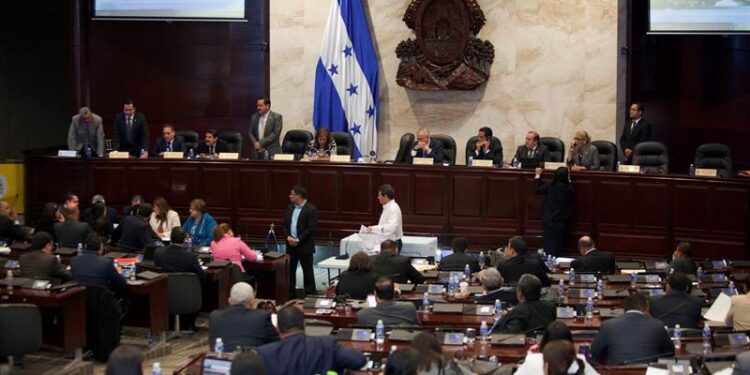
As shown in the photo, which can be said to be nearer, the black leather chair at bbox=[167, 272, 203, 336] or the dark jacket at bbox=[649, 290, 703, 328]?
the dark jacket at bbox=[649, 290, 703, 328]

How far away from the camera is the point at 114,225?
1647 cm

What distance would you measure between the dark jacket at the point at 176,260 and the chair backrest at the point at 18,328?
2.15m

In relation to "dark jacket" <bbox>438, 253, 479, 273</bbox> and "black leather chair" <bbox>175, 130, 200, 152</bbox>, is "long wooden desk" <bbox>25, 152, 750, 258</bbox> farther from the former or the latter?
"dark jacket" <bbox>438, 253, 479, 273</bbox>

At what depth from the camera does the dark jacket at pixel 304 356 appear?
25.8 ft

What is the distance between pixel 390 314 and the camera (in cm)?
977

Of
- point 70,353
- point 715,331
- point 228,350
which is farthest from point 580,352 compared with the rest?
point 70,353

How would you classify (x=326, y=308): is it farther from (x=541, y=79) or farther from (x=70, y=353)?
(x=541, y=79)

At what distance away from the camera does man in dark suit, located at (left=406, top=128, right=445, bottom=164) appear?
17781 mm

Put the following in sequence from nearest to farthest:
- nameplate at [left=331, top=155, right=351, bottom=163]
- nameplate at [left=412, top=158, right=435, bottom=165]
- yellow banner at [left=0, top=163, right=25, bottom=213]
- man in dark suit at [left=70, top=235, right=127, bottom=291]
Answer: man in dark suit at [left=70, top=235, right=127, bottom=291] → nameplate at [left=412, top=158, right=435, bottom=165] → nameplate at [left=331, top=155, right=351, bottom=163] → yellow banner at [left=0, top=163, right=25, bottom=213]

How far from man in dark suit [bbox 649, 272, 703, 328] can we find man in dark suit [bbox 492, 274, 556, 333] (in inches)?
39.4

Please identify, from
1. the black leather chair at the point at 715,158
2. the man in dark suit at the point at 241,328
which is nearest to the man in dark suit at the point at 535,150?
the black leather chair at the point at 715,158

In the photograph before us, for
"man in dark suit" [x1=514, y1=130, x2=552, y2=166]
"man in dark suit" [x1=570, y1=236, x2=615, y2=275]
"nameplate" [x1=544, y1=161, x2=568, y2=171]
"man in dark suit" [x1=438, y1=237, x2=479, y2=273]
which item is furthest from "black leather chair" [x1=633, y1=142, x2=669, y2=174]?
"man in dark suit" [x1=438, y1=237, x2=479, y2=273]

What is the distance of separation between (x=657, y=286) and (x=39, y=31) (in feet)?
52.7

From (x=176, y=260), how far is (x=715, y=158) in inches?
315
